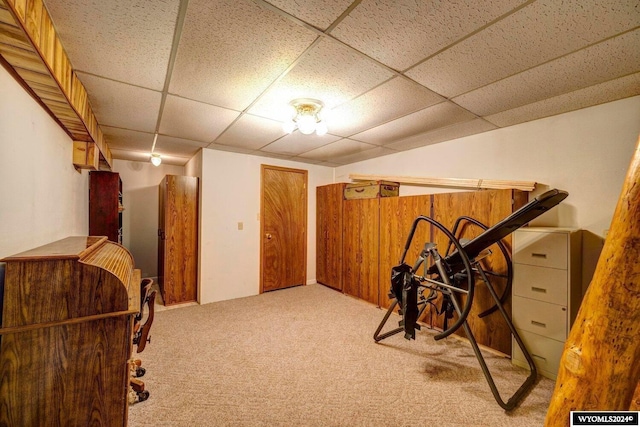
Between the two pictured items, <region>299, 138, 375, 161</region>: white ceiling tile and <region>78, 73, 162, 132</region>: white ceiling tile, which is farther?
<region>299, 138, 375, 161</region>: white ceiling tile

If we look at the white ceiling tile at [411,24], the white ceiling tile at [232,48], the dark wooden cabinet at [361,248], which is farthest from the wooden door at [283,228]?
the white ceiling tile at [411,24]

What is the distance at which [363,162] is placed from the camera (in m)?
4.38

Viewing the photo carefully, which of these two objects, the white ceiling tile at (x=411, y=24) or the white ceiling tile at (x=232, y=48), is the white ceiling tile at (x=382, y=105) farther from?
the white ceiling tile at (x=232, y=48)

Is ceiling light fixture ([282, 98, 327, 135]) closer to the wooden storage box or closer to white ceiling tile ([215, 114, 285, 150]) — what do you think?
white ceiling tile ([215, 114, 285, 150])

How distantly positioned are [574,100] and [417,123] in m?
1.21

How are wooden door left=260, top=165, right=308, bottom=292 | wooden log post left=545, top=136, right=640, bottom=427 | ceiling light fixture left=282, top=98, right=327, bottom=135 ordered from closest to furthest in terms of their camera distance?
1. wooden log post left=545, top=136, right=640, bottom=427
2. ceiling light fixture left=282, top=98, right=327, bottom=135
3. wooden door left=260, top=165, right=308, bottom=292

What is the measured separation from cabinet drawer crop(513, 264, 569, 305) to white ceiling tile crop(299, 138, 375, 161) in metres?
2.22

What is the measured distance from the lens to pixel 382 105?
2152 mm

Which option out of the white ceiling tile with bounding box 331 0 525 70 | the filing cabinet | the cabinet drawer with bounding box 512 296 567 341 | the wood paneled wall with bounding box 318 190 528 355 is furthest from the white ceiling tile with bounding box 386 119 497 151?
the cabinet drawer with bounding box 512 296 567 341

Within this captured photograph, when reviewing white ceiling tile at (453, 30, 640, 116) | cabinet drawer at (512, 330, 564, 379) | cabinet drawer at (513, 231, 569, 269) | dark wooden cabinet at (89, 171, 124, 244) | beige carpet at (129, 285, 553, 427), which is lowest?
beige carpet at (129, 285, 553, 427)

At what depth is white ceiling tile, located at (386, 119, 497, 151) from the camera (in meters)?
2.62

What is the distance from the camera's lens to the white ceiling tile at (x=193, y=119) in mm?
2180

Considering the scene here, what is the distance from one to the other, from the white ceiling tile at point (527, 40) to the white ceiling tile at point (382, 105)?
15 cm

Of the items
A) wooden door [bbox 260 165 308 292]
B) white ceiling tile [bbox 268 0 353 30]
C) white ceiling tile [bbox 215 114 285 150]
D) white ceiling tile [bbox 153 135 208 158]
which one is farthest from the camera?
wooden door [bbox 260 165 308 292]
